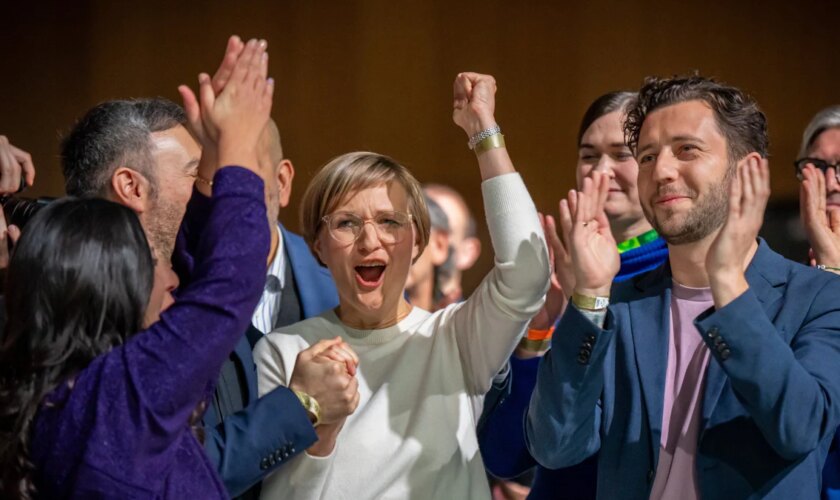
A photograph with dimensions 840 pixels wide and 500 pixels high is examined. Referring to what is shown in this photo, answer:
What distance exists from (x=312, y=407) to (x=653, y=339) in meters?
0.59

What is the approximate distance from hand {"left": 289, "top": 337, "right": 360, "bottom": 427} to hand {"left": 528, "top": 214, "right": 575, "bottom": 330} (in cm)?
49

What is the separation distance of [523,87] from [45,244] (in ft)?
10.6

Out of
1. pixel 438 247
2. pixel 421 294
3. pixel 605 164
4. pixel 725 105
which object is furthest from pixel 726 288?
pixel 438 247

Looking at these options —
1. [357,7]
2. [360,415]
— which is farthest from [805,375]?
[357,7]

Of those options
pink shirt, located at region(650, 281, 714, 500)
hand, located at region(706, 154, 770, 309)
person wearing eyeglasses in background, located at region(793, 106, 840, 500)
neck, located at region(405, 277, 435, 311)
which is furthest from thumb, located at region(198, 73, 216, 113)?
neck, located at region(405, 277, 435, 311)

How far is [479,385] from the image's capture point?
6.33 feet

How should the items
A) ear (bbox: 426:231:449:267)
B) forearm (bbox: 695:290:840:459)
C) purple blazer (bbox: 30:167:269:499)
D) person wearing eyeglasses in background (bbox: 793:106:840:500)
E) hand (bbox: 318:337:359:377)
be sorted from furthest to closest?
ear (bbox: 426:231:449:267) → person wearing eyeglasses in background (bbox: 793:106:840:500) → hand (bbox: 318:337:359:377) → forearm (bbox: 695:290:840:459) → purple blazer (bbox: 30:167:269:499)

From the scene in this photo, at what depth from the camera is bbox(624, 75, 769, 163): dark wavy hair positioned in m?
2.02

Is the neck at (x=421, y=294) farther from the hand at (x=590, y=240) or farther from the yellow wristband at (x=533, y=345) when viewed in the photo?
the hand at (x=590, y=240)

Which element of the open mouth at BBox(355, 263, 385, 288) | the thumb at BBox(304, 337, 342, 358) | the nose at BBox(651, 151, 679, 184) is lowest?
the thumb at BBox(304, 337, 342, 358)

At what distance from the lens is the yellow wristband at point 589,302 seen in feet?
5.99

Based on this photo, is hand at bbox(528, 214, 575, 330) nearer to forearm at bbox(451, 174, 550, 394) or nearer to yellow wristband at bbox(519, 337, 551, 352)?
yellow wristband at bbox(519, 337, 551, 352)

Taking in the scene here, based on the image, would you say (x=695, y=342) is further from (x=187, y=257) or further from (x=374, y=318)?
(x=187, y=257)

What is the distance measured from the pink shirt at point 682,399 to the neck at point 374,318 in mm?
468
